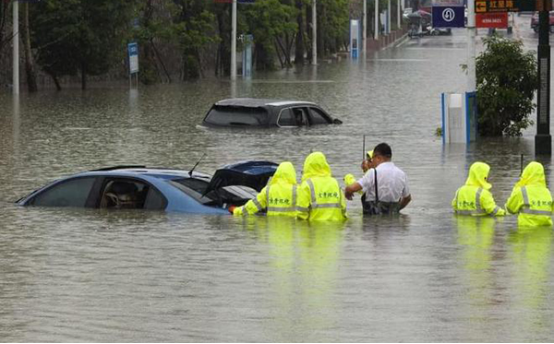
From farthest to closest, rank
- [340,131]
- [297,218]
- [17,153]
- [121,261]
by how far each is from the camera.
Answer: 1. [340,131]
2. [17,153]
3. [297,218]
4. [121,261]

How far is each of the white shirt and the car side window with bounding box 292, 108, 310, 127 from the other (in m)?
18.8

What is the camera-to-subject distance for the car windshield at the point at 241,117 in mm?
36969

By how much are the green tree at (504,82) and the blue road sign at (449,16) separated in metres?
1.77

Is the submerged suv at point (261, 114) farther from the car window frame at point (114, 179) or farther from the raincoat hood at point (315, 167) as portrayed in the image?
the raincoat hood at point (315, 167)

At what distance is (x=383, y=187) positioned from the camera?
18.8 meters

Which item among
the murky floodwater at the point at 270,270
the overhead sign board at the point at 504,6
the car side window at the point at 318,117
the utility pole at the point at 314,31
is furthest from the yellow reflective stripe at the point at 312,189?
the utility pole at the point at 314,31

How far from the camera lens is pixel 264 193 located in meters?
18.5

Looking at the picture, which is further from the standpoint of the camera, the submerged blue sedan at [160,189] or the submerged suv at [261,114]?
the submerged suv at [261,114]

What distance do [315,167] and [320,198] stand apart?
463mm

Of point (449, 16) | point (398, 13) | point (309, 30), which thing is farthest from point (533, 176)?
point (398, 13)

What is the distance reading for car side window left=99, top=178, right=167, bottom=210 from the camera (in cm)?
1889

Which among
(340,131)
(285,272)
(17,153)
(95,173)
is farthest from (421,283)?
(340,131)

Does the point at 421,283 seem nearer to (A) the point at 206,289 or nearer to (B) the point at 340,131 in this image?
(A) the point at 206,289

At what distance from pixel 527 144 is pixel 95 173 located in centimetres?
1574
